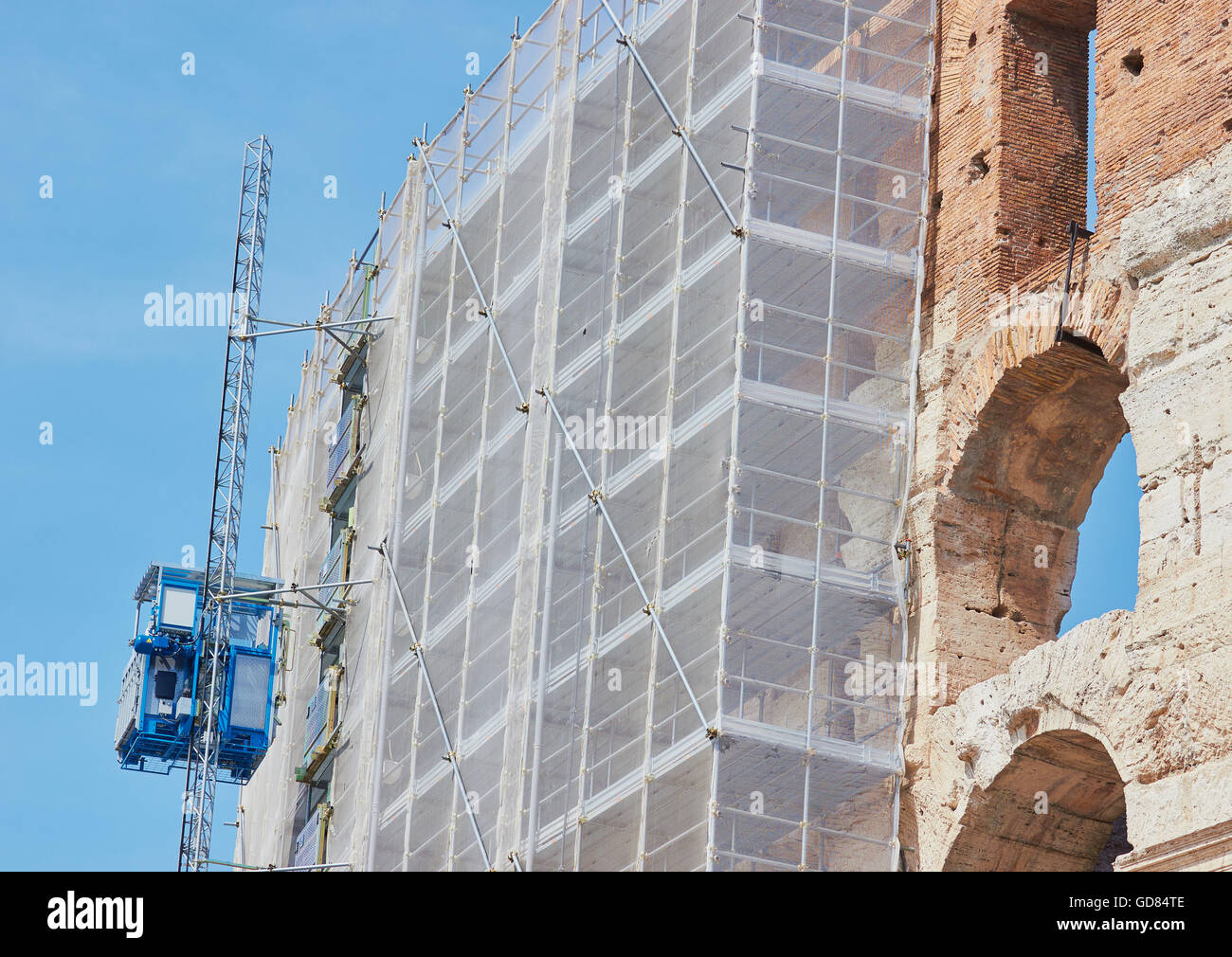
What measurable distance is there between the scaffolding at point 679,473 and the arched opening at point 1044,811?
668 mm

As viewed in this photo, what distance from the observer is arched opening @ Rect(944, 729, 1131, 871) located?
1652cm

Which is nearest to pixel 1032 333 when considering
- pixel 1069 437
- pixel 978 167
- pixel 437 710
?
pixel 1069 437

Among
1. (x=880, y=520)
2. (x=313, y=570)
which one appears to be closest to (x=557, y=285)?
(x=880, y=520)

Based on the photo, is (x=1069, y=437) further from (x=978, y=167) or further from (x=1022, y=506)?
(x=978, y=167)

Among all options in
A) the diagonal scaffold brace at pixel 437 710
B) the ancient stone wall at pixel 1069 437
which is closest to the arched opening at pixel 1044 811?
the ancient stone wall at pixel 1069 437

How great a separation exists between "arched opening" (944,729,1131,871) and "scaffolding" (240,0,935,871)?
2.19 ft

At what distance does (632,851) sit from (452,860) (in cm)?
306

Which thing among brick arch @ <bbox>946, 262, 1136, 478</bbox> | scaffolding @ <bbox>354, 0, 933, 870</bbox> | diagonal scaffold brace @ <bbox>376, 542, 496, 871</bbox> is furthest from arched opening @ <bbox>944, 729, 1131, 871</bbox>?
diagonal scaffold brace @ <bbox>376, 542, 496, 871</bbox>

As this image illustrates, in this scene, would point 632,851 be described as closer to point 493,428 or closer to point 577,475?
point 577,475

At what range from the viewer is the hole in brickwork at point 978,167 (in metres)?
18.4

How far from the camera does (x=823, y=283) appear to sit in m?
18.3

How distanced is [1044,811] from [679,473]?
363 cm

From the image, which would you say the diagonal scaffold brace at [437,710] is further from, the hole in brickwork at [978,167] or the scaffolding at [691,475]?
the hole in brickwork at [978,167]

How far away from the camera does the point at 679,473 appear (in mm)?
17984
